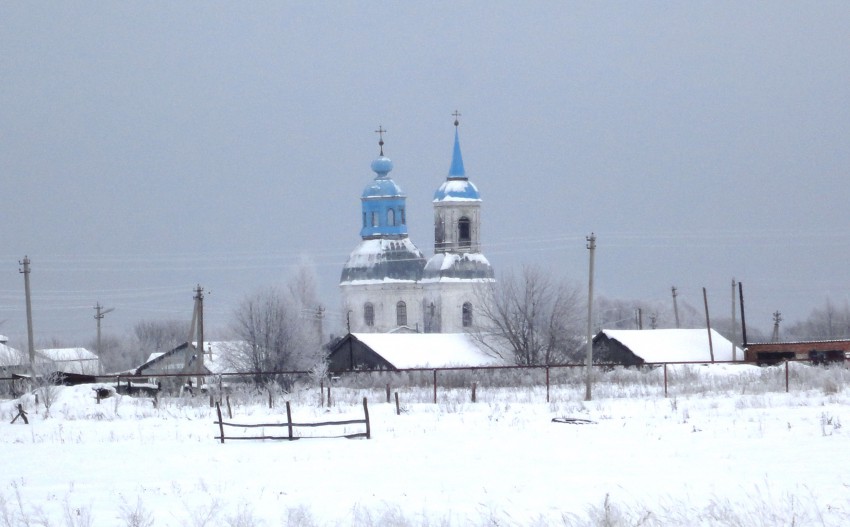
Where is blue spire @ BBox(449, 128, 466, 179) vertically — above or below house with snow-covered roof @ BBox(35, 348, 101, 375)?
above

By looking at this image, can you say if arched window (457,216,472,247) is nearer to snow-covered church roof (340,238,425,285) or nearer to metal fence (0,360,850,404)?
snow-covered church roof (340,238,425,285)

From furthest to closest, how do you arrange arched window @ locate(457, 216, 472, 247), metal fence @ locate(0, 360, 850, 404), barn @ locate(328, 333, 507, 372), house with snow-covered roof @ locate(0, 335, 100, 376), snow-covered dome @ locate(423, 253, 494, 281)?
arched window @ locate(457, 216, 472, 247), snow-covered dome @ locate(423, 253, 494, 281), barn @ locate(328, 333, 507, 372), house with snow-covered roof @ locate(0, 335, 100, 376), metal fence @ locate(0, 360, 850, 404)

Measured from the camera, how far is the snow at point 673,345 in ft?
182

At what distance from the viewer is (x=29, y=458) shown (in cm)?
2102

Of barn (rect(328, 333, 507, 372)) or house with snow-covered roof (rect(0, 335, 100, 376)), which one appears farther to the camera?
barn (rect(328, 333, 507, 372))

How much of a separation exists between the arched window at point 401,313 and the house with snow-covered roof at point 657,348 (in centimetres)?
2514

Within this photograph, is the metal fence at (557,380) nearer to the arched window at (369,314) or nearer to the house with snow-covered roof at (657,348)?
the house with snow-covered roof at (657,348)

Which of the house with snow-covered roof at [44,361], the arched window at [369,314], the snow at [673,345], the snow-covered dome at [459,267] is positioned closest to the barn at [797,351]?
the snow at [673,345]

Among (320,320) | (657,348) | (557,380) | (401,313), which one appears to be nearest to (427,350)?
(657,348)

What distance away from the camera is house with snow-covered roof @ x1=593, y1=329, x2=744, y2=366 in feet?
180

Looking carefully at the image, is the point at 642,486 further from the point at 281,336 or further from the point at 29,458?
the point at 281,336

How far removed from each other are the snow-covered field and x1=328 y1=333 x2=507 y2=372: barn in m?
22.5

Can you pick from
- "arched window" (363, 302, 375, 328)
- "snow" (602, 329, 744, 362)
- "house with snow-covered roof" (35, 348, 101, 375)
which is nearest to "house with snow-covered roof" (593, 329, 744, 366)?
"snow" (602, 329, 744, 362)

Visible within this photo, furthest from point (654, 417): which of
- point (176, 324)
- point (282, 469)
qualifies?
point (176, 324)
